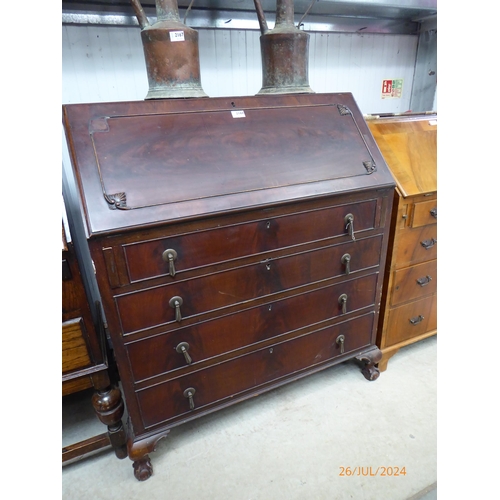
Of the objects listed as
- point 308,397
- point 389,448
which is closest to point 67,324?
point 308,397

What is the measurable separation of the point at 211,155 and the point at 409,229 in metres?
0.91

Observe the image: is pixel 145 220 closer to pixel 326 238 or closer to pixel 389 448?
pixel 326 238

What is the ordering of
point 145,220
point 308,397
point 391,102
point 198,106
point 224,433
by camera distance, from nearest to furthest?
point 145,220, point 198,106, point 224,433, point 308,397, point 391,102

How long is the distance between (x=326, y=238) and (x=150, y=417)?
35.9 inches

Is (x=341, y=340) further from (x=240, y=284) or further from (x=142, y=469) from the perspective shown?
(x=142, y=469)

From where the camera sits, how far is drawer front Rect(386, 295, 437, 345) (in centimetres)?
163

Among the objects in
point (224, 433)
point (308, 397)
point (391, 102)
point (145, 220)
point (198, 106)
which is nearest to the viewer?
point (145, 220)

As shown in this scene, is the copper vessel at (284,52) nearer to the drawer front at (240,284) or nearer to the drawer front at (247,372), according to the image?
the drawer front at (240,284)

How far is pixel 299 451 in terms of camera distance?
1341 mm

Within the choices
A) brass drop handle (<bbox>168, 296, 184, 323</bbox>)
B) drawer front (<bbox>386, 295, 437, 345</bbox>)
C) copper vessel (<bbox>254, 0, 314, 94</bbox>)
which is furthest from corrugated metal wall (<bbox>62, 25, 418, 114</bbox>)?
drawer front (<bbox>386, 295, 437, 345</bbox>)

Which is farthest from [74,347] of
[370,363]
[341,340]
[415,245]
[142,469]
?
[415,245]

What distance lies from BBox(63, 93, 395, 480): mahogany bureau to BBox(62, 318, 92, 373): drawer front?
0.38 feet

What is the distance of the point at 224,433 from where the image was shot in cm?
143
